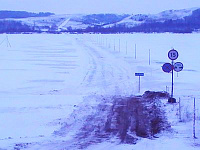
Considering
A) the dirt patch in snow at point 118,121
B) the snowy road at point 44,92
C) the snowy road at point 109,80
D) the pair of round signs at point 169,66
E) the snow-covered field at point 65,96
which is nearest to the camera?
the snow-covered field at point 65,96

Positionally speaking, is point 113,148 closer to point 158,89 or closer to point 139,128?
point 139,128

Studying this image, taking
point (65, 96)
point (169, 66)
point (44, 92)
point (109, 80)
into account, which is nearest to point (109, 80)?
point (109, 80)

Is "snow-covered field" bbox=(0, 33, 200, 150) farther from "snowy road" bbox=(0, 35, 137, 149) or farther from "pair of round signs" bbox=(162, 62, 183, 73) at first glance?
"pair of round signs" bbox=(162, 62, 183, 73)

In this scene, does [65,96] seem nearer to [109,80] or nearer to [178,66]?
[178,66]

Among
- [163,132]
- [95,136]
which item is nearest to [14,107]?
[95,136]

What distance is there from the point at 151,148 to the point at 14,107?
7.39m

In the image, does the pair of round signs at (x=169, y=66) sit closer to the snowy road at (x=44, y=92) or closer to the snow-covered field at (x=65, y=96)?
the snow-covered field at (x=65, y=96)

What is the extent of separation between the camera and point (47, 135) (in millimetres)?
11117

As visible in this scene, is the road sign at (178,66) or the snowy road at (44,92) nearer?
the snowy road at (44,92)

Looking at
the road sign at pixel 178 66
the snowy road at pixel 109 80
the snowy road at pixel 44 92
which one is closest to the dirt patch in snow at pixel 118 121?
the snowy road at pixel 44 92

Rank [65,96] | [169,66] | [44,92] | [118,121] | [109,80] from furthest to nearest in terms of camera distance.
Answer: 1. [109,80]
2. [44,92]
3. [65,96]
4. [169,66]
5. [118,121]

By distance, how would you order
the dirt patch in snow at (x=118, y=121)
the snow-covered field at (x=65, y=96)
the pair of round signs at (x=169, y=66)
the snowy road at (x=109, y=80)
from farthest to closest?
1. the snowy road at (x=109, y=80)
2. the pair of round signs at (x=169, y=66)
3. the dirt patch in snow at (x=118, y=121)
4. the snow-covered field at (x=65, y=96)

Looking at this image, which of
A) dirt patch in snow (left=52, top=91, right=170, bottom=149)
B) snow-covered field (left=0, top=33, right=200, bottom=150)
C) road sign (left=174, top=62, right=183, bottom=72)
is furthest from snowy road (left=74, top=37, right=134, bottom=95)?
→ road sign (left=174, top=62, right=183, bottom=72)

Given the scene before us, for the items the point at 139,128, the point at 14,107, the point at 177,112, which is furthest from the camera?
the point at 14,107
